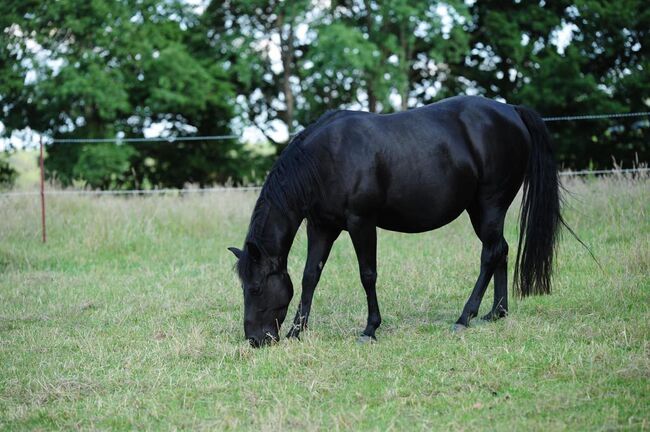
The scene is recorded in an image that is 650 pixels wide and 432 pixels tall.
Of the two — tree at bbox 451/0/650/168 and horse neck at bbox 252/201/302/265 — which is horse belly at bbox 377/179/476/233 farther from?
tree at bbox 451/0/650/168

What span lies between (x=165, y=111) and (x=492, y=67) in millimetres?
11216

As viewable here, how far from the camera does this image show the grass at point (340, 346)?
3.94 metres

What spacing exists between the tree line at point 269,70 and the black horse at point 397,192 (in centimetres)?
1441

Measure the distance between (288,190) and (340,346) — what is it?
1.20 meters

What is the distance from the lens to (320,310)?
6.67 meters

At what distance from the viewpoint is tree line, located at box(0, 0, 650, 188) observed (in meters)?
20.8

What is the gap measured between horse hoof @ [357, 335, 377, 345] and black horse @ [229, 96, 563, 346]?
0.02 meters

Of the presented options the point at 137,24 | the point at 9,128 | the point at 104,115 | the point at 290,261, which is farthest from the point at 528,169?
the point at 9,128

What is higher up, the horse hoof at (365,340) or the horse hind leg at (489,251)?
the horse hind leg at (489,251)

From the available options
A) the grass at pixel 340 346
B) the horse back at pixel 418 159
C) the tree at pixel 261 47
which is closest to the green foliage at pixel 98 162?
the tree at pixel 261 47

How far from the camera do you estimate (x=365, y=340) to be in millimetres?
5434

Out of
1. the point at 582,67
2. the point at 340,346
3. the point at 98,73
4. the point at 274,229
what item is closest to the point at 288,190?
the point at 274,229

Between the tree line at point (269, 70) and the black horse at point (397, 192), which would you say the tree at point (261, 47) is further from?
the black horse at point (397, 192)

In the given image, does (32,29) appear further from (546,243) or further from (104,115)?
(546,243)
